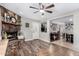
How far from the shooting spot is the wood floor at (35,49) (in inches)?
67.7

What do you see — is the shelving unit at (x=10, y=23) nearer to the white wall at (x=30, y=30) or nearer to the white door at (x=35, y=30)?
the white wall at (x=30, y=30)

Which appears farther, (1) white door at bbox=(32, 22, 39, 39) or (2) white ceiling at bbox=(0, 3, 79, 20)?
(1) white door at bbox=(32, 22, 39, 39)

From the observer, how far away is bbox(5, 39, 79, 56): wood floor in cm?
172

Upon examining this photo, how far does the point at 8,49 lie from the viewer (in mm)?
1681

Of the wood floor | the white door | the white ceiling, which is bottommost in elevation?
the wood floor

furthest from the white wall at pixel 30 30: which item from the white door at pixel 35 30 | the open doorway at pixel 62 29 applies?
the open doorway at pixel 62 29

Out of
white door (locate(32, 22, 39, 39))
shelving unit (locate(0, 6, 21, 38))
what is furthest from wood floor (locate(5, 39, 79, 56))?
shelving unit (locate(0, 6, 21, 38))

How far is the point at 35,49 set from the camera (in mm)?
1752

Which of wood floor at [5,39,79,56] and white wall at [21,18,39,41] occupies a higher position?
white wall at [21,18,39,41]

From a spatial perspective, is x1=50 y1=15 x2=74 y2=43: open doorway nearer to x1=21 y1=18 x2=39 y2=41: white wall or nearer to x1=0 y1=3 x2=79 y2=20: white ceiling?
x1=0 y1=3 x2=79 y2=20: white ceiling

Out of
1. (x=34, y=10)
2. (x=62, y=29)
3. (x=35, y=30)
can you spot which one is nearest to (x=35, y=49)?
(x=35, y=30)

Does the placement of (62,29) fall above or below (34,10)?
below

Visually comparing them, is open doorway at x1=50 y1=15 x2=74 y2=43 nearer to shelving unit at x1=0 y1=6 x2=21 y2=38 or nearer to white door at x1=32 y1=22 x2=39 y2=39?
white door at x1=32 y1=22 x2=39 y2=39

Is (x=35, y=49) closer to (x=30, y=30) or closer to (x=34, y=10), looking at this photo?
(x=30, y=30)
